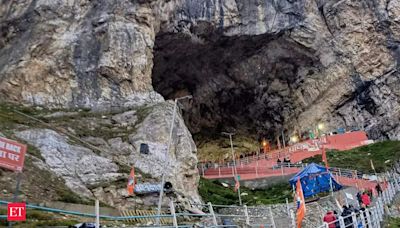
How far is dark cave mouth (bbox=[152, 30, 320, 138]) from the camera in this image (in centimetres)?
3803

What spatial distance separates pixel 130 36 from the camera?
29.6 meters

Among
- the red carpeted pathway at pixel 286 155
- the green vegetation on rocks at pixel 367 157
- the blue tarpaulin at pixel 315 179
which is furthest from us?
the green vegetation on rocks at pixel 367 157

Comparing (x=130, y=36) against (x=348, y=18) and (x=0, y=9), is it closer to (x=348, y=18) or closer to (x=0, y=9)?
(x=0, y=9)

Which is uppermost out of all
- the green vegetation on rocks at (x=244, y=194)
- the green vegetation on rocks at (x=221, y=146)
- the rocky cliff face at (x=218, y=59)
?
the rocky cliff face at (x=218, y=59)

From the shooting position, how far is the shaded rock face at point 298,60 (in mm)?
37812

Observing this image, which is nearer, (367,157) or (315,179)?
(315,179)

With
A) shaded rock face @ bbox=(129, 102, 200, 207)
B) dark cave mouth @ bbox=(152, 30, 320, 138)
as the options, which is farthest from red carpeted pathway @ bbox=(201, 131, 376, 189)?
shaded rock face @ bbox=(129, 102, 200, 207)

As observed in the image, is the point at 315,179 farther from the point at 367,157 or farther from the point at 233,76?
the point at 233,76

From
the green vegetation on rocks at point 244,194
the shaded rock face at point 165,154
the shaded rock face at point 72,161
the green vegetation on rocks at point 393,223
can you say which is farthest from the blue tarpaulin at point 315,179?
the shaded rock face at point 72,161

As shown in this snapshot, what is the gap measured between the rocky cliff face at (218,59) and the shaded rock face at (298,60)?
10cm

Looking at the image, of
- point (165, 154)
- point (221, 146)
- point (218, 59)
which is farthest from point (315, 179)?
point (221, 146)

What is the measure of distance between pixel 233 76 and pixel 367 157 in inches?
574

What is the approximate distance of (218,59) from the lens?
40.1 metres

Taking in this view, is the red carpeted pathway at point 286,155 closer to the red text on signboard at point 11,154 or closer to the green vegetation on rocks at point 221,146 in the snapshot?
the green vegetation on rocks at point 221,146
